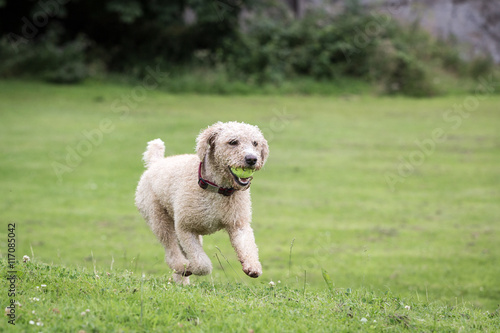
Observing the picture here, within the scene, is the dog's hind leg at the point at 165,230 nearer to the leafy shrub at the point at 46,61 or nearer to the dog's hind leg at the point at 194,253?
the dog's hind leg at the point at 194,253

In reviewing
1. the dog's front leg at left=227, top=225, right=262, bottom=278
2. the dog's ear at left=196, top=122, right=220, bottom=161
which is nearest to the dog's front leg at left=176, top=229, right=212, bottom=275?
the dog's front leg at left=227, top=225, right=262, bottom=278

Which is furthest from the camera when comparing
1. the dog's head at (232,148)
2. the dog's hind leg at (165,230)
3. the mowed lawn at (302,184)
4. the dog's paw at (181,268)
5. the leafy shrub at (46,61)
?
the leafy shrub at (46,61)

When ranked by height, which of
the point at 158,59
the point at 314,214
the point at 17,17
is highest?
the point at 17,17

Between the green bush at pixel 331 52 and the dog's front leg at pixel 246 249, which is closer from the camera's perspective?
the dog's front leg at pixel 246 249

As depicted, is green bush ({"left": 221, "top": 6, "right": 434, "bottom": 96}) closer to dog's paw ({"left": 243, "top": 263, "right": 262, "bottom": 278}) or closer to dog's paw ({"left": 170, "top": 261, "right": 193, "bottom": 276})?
dog's paw ({"left": 170, "top": 261, "right": 193, "bottom": 276})

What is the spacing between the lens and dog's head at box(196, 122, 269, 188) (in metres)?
5.36

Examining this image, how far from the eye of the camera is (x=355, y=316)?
5.07 metres

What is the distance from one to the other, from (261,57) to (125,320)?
2455cm

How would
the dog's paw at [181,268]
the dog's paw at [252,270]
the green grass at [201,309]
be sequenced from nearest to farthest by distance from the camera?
the green grass at [201,309], the dog's paw at [252,270], the dog's paw at [181,268]

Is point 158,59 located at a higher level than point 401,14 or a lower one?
lower

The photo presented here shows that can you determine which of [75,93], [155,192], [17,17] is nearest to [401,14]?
[75,93]

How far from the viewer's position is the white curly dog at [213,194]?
5.47 m

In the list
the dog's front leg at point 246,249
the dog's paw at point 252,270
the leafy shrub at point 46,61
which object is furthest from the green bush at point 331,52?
the dog's paw at point 252,270

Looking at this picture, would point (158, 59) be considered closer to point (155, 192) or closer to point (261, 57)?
point (261, 57)
